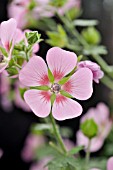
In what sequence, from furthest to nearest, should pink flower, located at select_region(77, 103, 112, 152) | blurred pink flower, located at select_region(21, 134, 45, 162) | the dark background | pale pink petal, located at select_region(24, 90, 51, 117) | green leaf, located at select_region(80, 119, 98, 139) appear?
the dark background
blurred pink flower, located at select_region(21, 134, 45, 162)
pink flower, located at select_region(77, 103, 112, 152)
green leaf, located at select_region(80, 119, 98, 139)
pale pink petal, located at select_region(24, 90, 51, 117)

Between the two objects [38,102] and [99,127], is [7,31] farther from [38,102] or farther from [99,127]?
[99,127]

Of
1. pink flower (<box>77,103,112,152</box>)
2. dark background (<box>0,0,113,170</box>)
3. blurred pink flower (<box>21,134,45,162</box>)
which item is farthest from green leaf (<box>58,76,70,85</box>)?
dark background (<box>0,0,113,170</box>)

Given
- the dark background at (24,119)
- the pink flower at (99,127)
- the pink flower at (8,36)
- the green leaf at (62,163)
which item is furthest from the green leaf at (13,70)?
the dark background at (24,119)

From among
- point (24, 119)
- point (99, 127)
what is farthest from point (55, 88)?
point (24, 119)

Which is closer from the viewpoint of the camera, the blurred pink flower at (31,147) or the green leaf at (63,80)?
the green leaf at (63,80)

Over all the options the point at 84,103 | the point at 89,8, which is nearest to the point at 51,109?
the point at 84,103

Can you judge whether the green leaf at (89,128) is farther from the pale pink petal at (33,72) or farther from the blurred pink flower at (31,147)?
the blurred pink flower at (31,147)

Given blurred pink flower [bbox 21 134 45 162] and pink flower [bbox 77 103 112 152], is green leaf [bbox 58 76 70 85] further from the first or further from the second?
blurred pink flower [bbox 21 134 45 162]
